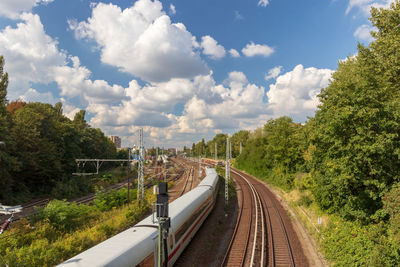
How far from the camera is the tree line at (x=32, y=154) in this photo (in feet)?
106

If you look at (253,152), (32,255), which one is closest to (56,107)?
(253,152)

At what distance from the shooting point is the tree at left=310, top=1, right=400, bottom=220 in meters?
15.7

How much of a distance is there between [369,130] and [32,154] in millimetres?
44476

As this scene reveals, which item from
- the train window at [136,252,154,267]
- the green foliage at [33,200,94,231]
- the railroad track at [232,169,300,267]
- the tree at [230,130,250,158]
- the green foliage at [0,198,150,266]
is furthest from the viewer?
the tree at [230,130,250,158]

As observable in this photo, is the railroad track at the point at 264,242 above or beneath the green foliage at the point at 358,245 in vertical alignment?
beneath

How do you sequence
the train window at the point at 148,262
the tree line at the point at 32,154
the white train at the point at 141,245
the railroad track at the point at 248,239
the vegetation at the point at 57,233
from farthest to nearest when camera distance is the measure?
the tree line at the point at 32,154 → the railroad track at the point at 248,239 → the vegetation at the point at 57,233 → the train window at the point at 148,262 → the white train at the point at 141,245

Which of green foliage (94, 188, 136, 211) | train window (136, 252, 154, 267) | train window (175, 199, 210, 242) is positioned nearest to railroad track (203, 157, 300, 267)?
train window (175, 199, 210, 242)

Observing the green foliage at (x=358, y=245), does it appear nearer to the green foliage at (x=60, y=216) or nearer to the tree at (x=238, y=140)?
the green foliage at (x=60, y=216)

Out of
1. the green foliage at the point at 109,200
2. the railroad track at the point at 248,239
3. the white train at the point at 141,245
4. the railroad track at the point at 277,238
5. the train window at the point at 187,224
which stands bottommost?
the railroad track at the point at 277,238

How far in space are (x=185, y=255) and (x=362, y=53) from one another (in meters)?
22.2

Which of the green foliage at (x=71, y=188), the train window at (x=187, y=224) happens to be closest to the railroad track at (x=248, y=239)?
the train window at (x=187, y=224)

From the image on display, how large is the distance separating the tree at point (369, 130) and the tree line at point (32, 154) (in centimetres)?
3670

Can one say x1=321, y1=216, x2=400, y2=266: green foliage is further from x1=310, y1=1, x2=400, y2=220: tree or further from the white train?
the white train

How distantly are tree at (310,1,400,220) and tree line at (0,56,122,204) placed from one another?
1445 inches
